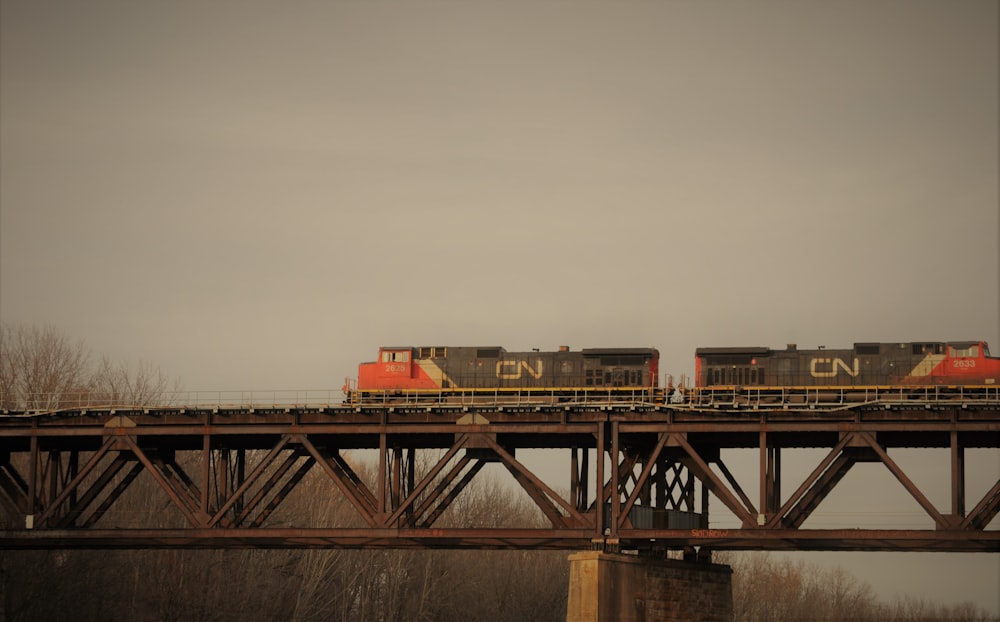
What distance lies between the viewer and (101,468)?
9338cm

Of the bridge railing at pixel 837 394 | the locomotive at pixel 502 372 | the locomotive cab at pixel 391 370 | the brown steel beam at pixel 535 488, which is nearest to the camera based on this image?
the brown steel beam at pixel 535 488

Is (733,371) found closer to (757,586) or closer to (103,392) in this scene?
(103,392)

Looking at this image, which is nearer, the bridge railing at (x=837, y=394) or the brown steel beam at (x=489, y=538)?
the brown steel beam at (x=489, y=538)

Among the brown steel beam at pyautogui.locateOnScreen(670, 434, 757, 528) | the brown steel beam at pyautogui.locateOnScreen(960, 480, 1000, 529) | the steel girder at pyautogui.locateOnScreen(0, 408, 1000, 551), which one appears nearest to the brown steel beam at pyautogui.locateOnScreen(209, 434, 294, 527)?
the steel girder at pyautogui.locateOnScreen(0, 408, 1000, 551)

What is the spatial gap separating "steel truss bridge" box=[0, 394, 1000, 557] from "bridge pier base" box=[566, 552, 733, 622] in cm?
124

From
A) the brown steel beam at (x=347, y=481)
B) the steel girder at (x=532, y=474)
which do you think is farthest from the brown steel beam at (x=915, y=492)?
the brown steel beam at (x=347, y=481)

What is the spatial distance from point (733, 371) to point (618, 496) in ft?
47.7

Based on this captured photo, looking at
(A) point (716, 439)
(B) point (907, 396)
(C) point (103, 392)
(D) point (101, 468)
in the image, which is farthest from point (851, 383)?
(C) point (103, 392)

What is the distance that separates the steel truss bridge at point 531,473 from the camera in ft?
177

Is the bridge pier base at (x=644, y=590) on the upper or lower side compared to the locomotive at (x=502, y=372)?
lower

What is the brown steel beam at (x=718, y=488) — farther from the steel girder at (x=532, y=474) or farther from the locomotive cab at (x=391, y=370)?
the locomotive cab at (x=391, y=370)

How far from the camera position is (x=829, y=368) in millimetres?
68062

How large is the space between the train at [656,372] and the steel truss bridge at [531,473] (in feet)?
14.7

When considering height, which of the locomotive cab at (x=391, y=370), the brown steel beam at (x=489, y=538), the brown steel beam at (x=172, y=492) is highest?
the locomotive cab at (x=391, y=370)
